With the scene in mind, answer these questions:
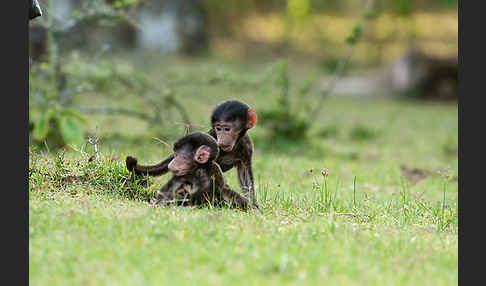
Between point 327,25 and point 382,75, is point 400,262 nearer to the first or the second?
point 382,75

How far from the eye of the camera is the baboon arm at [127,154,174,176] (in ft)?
15.4

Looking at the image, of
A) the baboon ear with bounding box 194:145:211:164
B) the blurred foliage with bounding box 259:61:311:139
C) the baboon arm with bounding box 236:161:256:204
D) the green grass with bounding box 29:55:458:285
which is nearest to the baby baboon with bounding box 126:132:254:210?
the baboon ear with bounding box 194:145:211:164

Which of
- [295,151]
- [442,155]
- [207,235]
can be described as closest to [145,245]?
[207,235]

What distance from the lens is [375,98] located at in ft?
58.9

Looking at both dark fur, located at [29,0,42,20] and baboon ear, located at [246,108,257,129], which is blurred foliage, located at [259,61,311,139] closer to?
baboon ear, located at [246,108,257,129]

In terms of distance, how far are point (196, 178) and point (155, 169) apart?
0.41 m

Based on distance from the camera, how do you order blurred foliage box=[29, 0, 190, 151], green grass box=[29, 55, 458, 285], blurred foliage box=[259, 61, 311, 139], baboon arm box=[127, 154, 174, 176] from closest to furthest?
green grass box=[29, 55, 458, 285]
baboon arm box=[127, 154, 174, 176]
blurred foliage box=[29, 0, 190, 151]
blurred foliage box=[259, 61, 311, 139]

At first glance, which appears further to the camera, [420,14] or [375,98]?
[420,14]

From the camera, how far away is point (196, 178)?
4504mm

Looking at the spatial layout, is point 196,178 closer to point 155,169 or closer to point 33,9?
point 155,169

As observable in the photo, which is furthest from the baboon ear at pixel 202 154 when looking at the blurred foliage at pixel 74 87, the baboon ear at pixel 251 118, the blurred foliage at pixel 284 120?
the blurred foliage at pixel 284 120

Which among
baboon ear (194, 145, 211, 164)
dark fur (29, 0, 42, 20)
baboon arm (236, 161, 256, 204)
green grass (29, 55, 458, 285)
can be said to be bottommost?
green grass (29, 55, 458, 285)

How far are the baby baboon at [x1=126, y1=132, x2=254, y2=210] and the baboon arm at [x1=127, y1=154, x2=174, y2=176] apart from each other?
3.4 inches

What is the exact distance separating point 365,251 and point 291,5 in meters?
16.7
